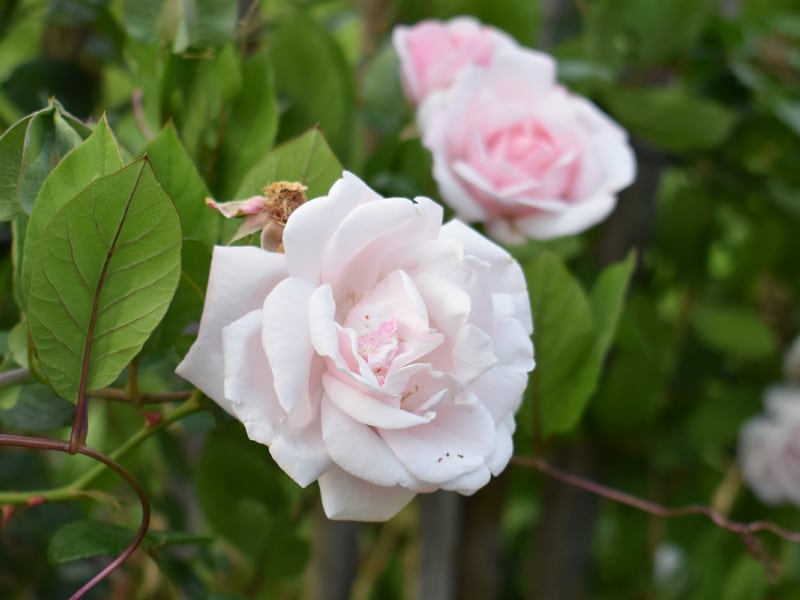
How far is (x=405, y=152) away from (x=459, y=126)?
2.4 inches

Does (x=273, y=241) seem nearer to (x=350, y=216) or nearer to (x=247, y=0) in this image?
(x=350, y=216)

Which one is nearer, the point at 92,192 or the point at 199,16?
the point at 92,192

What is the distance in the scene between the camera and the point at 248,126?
473mm

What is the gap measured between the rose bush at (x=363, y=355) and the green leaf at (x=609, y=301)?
0.13 m

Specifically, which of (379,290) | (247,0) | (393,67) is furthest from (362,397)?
(247,0)

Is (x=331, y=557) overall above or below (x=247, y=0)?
below

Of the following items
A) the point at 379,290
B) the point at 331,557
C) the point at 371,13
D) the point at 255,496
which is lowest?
the point at 331,557

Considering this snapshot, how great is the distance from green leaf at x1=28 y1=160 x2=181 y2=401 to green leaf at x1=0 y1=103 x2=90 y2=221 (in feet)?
0.14

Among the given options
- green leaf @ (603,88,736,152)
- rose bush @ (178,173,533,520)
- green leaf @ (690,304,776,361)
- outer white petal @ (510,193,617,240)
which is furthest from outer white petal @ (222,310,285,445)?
green leaf @ (690,304,776,361)

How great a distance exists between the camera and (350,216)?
321 mm

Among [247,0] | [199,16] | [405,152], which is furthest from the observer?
[247,0]

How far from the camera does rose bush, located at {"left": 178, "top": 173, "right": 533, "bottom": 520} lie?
0.31 metres

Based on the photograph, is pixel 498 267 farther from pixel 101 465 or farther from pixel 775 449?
pixel 775 449

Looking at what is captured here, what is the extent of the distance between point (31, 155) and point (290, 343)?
123mm
